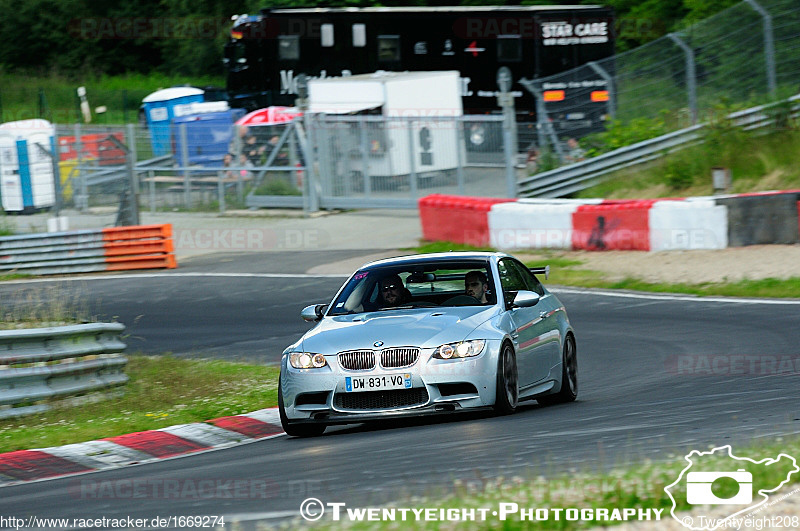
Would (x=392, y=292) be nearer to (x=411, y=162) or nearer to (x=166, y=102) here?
(x=411, y=162)

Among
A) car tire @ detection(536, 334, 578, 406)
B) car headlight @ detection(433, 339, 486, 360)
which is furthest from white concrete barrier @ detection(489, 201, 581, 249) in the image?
car headlight @ detection(433, 339, 486, 360)

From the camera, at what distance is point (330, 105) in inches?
1271

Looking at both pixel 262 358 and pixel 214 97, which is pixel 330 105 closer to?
pixel 214 97

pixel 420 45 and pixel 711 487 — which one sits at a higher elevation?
pixel 420 45

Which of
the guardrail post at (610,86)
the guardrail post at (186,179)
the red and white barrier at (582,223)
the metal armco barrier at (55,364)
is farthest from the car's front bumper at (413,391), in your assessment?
the guardrail post at (186,179)

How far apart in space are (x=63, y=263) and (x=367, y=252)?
591 cm

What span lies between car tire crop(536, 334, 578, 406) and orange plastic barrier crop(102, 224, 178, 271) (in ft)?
50.7

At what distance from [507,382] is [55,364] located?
3843mm

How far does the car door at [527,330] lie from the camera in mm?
9875

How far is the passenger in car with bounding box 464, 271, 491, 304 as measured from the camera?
33.5ft

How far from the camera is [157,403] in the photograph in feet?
36.9

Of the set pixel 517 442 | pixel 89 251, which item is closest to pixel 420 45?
pixel 89 251

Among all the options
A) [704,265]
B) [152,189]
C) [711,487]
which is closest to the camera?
[711,487]

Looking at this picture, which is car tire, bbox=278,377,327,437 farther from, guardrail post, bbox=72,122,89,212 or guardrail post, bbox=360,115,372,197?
guardrail post, bbox=72,122,89,212
